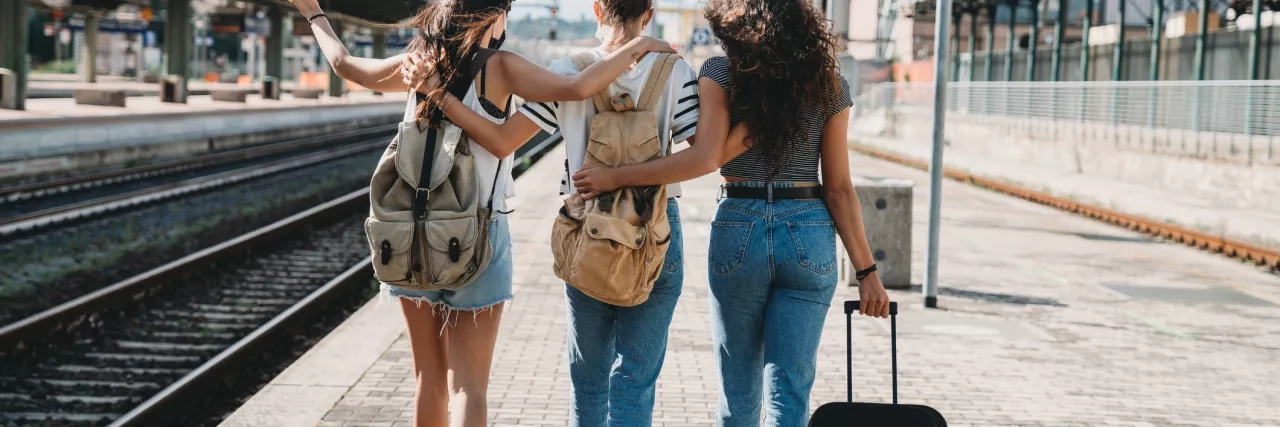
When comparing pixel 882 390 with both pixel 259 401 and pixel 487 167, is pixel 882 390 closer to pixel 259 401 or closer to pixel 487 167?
pixel 259 401

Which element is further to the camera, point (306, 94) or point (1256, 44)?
point (306, 94)

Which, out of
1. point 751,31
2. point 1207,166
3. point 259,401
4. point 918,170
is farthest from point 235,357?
point 918,170

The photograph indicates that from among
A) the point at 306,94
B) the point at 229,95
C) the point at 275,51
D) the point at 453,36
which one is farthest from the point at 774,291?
the point at 306,94

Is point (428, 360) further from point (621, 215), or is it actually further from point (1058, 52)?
point (1058, 52)

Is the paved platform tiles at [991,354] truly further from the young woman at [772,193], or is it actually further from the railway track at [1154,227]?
the young woman at [772,193]

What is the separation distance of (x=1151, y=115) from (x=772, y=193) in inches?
683

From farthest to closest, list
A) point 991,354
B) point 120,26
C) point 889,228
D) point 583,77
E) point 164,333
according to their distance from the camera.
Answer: point 120,26 < point 889,228 < point 164,333 < point 991,354 < point 583,77

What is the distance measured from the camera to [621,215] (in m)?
3.43

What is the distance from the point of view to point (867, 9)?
8756 centimetres

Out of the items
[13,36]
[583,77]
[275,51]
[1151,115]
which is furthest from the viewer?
[275,51]

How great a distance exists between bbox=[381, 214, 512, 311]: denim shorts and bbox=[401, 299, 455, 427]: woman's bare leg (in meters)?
0.06

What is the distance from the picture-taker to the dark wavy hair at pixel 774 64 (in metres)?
3.46

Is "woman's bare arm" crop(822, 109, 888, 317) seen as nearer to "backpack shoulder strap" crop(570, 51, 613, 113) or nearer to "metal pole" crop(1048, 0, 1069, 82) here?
"backpack shoulder strap" crop(570, 51, 613, 113)

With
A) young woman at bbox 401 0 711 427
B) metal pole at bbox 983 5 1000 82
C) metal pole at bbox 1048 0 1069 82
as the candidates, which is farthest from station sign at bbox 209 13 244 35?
young woman at bbox 401 0 711 427
